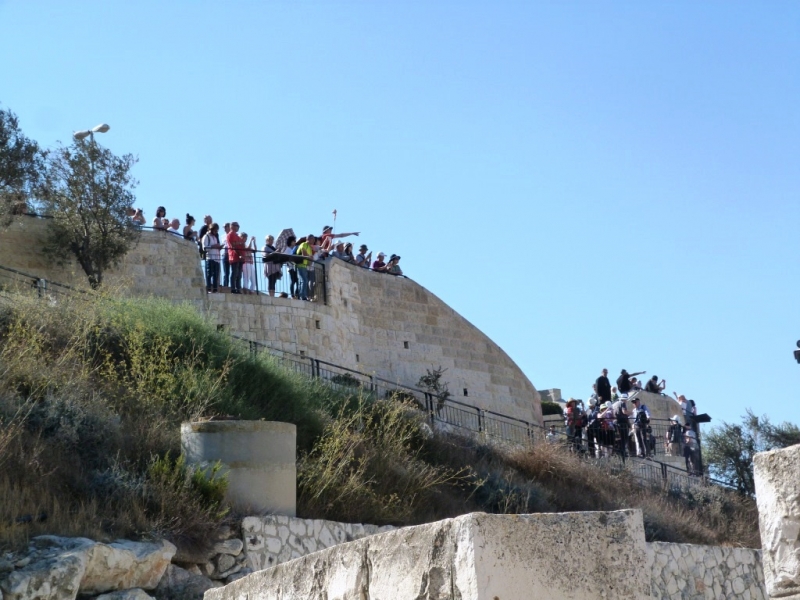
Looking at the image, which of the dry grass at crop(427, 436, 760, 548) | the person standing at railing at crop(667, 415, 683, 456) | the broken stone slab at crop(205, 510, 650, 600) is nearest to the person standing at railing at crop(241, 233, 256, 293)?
the dry grass at crop(427, 436, 760, 548)

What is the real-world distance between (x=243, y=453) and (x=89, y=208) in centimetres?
1072

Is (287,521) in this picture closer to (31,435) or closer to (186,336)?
(31,435)

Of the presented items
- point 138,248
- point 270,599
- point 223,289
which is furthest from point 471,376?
point 270,599

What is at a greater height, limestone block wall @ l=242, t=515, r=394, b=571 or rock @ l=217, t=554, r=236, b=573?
limestone block wall @ l=242, t=515, r=394, b=571

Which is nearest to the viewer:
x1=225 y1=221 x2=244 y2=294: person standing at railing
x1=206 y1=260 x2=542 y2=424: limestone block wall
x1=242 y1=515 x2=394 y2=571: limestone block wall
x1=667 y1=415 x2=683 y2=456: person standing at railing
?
x1=242 y1=515 x2=394 y2=571: limestone block wall

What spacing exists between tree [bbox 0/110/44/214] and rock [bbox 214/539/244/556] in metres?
11.4

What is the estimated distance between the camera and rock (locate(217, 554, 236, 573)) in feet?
34.0

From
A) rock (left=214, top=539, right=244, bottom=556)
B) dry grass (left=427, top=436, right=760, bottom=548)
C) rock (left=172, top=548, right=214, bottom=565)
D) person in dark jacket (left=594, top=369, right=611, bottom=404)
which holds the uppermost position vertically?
person in dark jacket (left=594, top=369, right=611, bottom=404)

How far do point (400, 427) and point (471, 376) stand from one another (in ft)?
32.6

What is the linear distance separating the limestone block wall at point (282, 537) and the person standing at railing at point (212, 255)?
10373 millimetres

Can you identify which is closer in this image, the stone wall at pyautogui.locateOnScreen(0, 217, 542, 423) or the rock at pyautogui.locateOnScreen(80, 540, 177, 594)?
the rock at pyautogui.locateOnScreen(80, 540, 177, 594)

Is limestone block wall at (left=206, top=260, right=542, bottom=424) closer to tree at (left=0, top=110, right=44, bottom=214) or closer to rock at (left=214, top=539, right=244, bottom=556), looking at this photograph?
tree at (left=0, top=110, right=44, bottom=214)

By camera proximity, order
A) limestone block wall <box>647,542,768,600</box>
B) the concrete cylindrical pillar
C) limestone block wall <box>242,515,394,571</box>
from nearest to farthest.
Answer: limestone block wall <box>242,515,394,571</box> < the concrete cylindrical pillar < limestone block wall <box>647,542,768,600</box>

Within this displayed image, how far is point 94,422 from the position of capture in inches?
448
